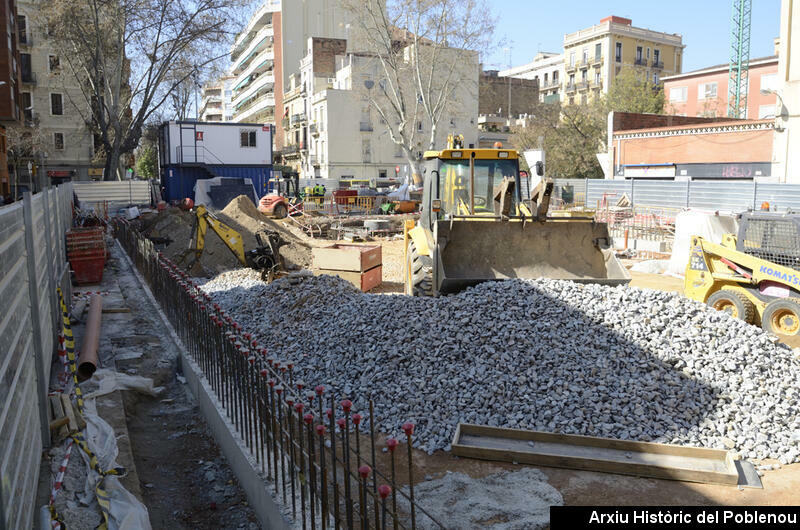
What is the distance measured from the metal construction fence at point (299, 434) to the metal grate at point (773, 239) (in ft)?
22.8

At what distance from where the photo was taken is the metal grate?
970 cm

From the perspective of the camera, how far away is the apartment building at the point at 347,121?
174ft

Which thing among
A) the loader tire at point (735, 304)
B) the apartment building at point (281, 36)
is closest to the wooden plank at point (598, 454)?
the loader tire at point (735, 304)

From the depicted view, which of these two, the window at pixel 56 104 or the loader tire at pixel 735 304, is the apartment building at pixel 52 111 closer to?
the window at pixel 56 104

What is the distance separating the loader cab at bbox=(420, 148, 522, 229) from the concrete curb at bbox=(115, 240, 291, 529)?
453cm

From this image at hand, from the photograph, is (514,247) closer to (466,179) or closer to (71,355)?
(466,179)

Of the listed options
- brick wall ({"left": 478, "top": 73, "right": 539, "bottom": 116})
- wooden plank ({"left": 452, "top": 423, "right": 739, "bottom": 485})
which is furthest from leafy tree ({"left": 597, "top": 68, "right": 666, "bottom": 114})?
wooden plank ({"left": 452, "top": 423, "right": 739, "bottom": 485})

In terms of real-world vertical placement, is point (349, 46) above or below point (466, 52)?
above

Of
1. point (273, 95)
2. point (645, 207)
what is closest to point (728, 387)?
point (645, 207)

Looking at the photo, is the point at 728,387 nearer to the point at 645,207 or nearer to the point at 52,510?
the point at 52,510

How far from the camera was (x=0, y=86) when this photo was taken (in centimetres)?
2781

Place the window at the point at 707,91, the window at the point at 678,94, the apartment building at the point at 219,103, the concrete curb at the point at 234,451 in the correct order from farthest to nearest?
the apartment building at the point at 219,103, the window at the point at 678,94, the window at the point at 707,91, the concrete curb at the point at 234,451

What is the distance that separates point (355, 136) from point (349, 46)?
1153 cm

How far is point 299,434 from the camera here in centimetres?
429
